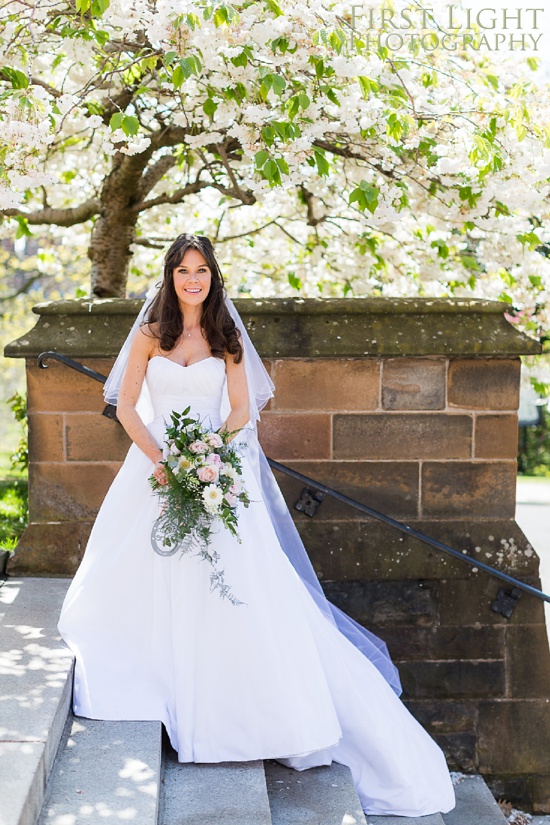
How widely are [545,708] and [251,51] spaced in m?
3.50

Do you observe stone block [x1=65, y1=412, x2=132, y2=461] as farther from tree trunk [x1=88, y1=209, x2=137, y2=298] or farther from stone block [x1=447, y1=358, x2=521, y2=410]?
tree trunk [x1=88, y1=209, x2=137, y2=298]

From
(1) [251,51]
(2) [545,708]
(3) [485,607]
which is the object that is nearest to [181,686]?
(3) [485,607]


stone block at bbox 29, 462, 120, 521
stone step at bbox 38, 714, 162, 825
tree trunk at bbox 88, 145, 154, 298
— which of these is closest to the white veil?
stone block at bbox 29, 462, 120, 521

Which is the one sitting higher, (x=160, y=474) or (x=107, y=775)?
(x=160, y=474)

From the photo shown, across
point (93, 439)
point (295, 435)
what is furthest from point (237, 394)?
point (93, 439)

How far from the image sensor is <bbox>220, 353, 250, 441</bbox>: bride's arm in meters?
3.84

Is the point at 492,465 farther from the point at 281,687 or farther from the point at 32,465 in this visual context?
the point at 32,465

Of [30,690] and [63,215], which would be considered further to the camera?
[63,215]

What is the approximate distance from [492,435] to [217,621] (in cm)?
191

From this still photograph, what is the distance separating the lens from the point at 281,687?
11.3 ft

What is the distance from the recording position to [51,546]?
15.1 ft

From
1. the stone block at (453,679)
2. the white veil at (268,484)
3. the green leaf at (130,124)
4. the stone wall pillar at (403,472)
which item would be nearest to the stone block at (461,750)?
the stone wall pillar at (403,472)

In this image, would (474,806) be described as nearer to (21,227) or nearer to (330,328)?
(330,328)

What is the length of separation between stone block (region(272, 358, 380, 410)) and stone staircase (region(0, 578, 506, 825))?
159 cm
